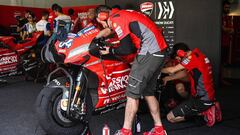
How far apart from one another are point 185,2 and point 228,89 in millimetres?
1805

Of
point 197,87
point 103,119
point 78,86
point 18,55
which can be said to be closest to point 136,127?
point 103,119

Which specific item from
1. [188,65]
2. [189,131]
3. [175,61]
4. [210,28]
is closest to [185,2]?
[210,28]

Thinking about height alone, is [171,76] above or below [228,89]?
above

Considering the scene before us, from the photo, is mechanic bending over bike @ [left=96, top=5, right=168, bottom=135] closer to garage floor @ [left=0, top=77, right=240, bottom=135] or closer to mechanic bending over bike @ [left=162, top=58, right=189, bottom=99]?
garage floor @ [left=0, top=77, right=240, bottom=135]

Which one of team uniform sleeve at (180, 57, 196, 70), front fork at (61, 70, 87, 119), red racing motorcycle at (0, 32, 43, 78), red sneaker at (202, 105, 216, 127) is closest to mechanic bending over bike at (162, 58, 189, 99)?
team uniform sleeve at (180, 57, 196, 70)

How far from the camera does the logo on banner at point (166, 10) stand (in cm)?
599

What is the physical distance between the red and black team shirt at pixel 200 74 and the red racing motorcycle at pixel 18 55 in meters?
3.72

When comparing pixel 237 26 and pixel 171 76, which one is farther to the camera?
pixel 237 26

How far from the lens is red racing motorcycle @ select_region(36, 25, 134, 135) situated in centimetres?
292

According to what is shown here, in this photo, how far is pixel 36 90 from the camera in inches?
219

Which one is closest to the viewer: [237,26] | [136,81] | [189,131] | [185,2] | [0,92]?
[136,81]

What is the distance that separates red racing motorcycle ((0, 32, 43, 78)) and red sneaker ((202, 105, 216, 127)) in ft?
12.7

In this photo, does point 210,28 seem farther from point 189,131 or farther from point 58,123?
point 58,123

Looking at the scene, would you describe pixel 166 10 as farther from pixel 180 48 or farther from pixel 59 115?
pixel 59 115
